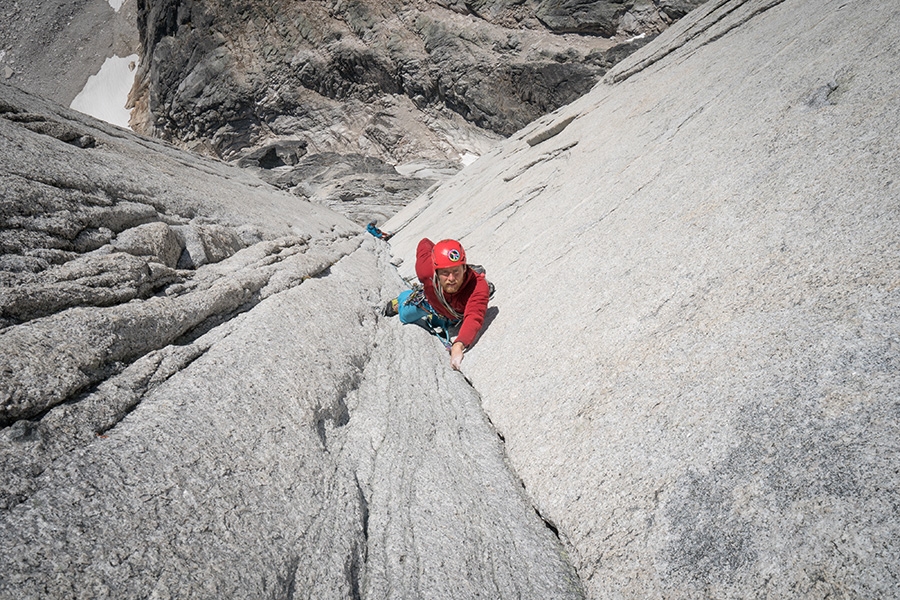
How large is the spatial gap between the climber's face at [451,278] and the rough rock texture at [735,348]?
0.68 m

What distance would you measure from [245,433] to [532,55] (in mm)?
48073

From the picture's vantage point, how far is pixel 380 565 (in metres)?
2.26

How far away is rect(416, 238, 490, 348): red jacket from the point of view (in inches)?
179

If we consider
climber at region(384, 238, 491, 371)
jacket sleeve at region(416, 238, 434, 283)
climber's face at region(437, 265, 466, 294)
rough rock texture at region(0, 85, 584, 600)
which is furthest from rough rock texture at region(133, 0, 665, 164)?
rough rock texture at region(0, 85, 584, 600)

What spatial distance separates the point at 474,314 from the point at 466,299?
1.54 feet

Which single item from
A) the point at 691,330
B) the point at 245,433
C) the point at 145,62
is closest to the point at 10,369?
the point at 245,433

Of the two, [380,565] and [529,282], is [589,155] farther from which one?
[380,565]

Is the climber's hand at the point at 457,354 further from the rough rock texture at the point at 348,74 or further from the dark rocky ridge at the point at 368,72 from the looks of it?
the rough rock texture at the point at 348,74

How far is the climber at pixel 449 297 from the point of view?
14.8ft

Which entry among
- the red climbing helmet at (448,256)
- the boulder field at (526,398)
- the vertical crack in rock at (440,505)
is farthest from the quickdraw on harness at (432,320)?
the vertical crack in rock at (440,505)

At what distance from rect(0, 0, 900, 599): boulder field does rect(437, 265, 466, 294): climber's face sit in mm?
683

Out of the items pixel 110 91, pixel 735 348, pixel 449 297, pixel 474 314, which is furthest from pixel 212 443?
pixel 110 91

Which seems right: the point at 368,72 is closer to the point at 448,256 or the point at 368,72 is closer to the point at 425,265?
the point at 425,265

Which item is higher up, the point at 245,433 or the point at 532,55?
the point at 532,55
